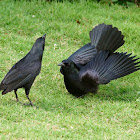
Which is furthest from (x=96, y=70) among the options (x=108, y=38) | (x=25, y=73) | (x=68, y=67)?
(x=25, y=73)

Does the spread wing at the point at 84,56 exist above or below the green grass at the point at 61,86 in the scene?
above

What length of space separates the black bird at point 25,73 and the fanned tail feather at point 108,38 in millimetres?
1406

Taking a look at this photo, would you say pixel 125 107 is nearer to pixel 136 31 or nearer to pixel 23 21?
pixel 136 31

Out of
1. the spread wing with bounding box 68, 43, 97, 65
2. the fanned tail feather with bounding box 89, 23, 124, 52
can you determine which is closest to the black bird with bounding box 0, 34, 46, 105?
the spread wing with bounding box 68, 43, 97, 65

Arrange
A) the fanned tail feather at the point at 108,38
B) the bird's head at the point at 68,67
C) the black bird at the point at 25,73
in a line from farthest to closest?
1. the fanned tail feather at the point at 108,38
2. the bird's head at the point at 68,67
3. the black bird at the point at 25,73

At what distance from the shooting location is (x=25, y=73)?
582 centimetres

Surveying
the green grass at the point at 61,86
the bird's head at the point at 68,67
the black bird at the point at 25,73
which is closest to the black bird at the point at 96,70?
the bird's head at the point at 68,67

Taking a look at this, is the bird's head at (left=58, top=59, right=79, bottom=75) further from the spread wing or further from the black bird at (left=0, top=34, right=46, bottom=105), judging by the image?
the black bird at (left=0, top=34, right=46, bottom=105)

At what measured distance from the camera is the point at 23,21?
927 cm

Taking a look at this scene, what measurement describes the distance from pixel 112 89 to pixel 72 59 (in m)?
0.97

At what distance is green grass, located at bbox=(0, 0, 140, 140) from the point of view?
5.03 meters

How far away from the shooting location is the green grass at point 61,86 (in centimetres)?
503

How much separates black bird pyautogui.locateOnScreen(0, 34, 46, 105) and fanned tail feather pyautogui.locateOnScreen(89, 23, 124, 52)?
1.41 metres

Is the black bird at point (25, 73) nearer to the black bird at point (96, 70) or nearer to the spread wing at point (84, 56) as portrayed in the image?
the black bird at point (96, 70)
